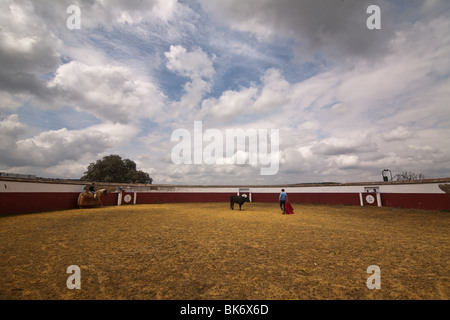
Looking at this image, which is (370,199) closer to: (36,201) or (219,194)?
(219,194)

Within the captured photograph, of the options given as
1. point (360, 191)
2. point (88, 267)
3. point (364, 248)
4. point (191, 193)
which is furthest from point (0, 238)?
point (360, 191)

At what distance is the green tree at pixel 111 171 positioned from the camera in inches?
1639

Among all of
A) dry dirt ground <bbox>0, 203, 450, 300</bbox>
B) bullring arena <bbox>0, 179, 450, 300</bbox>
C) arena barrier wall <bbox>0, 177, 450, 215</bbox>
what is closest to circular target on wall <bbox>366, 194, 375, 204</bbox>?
arena barrier wall <bbox>0, 177, 450, 215</bbox>

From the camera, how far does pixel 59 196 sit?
15328mm

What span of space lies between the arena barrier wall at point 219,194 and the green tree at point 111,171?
2253cm

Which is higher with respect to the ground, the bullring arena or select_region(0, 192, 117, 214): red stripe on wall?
select_region(0, 192, 117, 214): red stripe on wall

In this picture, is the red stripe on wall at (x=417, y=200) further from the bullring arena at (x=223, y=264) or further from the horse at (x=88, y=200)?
the horse at (x=88, y=200)

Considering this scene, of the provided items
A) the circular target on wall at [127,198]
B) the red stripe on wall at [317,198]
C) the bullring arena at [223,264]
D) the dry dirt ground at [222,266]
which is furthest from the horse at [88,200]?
the red stripe on wall at [317,198]

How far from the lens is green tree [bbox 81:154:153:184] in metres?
41.6

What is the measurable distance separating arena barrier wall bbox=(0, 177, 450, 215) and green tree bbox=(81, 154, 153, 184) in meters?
22.5

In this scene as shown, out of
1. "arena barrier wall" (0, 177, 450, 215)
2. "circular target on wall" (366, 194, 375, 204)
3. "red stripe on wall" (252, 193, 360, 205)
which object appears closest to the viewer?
"arena barrier wall" (0, 177, 450, 215)

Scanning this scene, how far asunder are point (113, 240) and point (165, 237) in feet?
4.99

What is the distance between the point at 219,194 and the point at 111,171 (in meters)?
28.2

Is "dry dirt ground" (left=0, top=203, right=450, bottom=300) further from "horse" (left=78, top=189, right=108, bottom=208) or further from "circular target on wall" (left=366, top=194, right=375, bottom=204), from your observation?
"circular target on wall" (left=366, top=194, right=375, bottom=204)
